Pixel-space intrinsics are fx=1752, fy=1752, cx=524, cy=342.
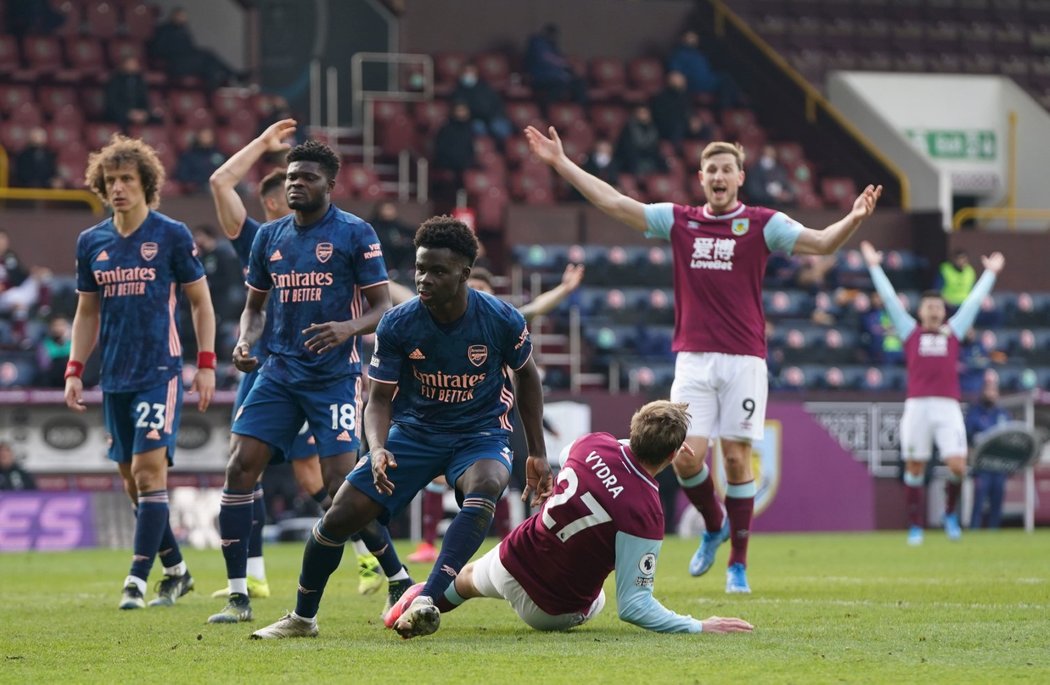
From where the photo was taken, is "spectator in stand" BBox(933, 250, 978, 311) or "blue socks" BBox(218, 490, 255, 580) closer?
"blue socks" BBox(218, 490, 255, 580)

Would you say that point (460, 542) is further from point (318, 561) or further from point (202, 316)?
point (202, 316)

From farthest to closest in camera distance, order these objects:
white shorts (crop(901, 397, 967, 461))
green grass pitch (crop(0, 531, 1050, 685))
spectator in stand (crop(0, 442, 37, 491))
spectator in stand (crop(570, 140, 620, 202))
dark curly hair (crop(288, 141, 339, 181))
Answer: spectator in stand (crop(570, 140, 620, 202))
white shorts (crop(901, 397, 967, 461))
spectator in stand (crop(0, 442, 37, 491))
dark curly hair (crop(288, 141, 339, 181))
green grass pitch (crop(0, 531, 1050, 685))

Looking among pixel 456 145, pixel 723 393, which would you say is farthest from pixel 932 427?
pixel 456 145

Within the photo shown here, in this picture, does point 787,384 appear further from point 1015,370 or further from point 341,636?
point 341,636

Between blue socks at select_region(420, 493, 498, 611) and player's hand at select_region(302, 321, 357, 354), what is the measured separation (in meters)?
1.20

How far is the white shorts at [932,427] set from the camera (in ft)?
58.0

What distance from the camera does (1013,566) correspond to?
42.1 ft

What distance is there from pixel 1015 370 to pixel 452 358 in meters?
18.1

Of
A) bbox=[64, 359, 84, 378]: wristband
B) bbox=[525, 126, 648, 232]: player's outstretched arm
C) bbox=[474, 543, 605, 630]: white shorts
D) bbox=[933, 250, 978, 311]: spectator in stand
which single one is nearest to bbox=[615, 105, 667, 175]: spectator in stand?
bbox=[933, 250, 978, 311]: spectator in stand

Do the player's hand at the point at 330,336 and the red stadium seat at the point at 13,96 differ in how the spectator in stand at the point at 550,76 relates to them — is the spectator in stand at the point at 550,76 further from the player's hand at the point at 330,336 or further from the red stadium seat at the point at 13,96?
the player's hand at the point at 330,336

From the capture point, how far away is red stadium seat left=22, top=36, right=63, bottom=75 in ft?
81.2

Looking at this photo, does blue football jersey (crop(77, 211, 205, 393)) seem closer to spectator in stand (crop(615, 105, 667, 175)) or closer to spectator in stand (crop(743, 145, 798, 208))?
spectator in stand (crop(615, 105, 667, 175))

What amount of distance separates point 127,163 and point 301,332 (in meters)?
1.70

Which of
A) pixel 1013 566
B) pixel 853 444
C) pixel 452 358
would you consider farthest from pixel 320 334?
pixel 853 444
